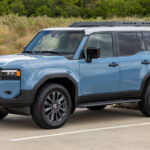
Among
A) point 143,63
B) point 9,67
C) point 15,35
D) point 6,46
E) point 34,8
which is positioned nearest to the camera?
point 9,67

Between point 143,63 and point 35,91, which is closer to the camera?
point 35,91

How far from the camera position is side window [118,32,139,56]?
10.5 meters

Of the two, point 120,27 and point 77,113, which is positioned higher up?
point 120,27

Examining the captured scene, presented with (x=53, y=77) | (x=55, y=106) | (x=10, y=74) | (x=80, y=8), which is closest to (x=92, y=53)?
(x=53, y=77)

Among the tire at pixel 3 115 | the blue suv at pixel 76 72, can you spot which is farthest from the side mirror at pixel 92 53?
the tire at pixel 3 115

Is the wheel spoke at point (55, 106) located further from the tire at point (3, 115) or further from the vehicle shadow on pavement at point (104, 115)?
the tire at point (3, 115)

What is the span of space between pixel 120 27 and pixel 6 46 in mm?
13387

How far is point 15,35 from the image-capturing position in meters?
26.6

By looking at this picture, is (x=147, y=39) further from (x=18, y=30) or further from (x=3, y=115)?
(x=18, y=30)

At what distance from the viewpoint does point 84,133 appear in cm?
873

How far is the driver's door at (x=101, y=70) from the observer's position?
31.6 ft

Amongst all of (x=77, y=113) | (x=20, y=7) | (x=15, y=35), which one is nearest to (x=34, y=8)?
(x=20, y=7)

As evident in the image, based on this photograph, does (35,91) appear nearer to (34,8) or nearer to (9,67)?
(9,67)

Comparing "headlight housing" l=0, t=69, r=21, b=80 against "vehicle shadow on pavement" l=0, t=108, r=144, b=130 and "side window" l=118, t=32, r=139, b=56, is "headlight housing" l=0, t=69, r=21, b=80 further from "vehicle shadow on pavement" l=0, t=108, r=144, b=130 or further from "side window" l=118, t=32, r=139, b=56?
"side window" l=118, t=32, r=139, b=56
